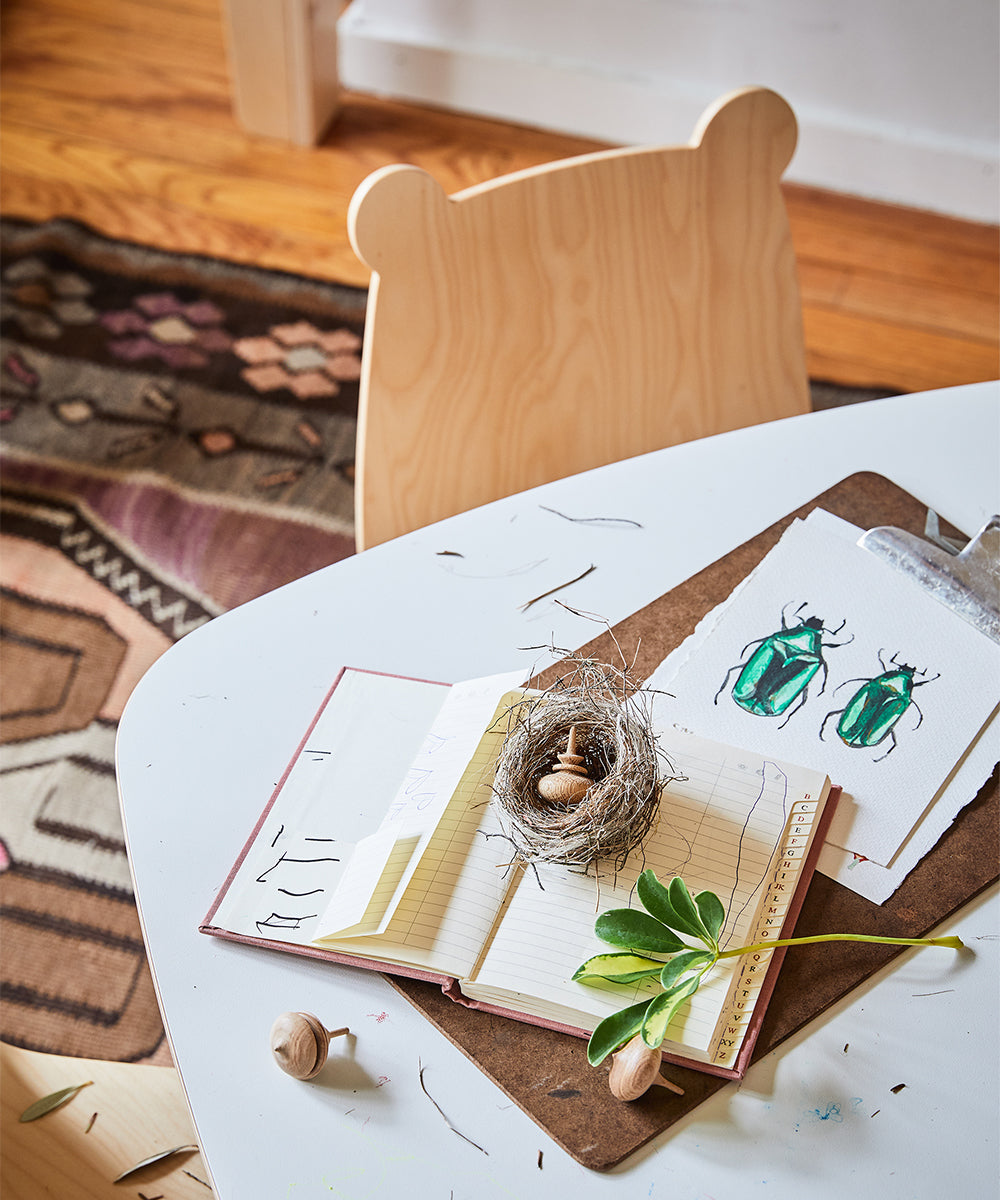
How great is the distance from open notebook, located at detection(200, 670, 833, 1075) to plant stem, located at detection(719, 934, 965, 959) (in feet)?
0.05

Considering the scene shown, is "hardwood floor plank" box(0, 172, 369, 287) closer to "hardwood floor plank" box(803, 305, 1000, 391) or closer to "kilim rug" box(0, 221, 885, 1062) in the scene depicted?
"kilim rug" box(0, 221, 885, 1062)

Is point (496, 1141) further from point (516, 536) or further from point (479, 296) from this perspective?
point (479, 296)

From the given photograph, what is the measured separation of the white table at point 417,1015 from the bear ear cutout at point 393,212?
228mm

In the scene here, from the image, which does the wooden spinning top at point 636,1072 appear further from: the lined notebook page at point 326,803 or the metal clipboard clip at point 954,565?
the metal clipboard clip at point 954,565

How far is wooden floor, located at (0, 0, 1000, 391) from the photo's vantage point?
190cm

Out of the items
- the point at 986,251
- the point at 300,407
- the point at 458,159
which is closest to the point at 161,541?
the point at 300,407

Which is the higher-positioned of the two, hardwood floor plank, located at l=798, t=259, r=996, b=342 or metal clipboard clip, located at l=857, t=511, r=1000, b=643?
metal clipboard clip, located at l=857, t=511, r=1000, b=643

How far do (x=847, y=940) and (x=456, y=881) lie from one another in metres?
0.23

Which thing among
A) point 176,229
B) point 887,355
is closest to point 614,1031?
point 887,355

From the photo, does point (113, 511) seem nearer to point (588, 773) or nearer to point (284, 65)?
point (284, 65)

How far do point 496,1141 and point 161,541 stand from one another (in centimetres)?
117

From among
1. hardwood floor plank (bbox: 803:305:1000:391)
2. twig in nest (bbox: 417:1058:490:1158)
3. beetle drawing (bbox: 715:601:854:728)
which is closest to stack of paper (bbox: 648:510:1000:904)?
beetle drawing (bbox: 715:601:854:728)

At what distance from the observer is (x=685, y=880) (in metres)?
0.62

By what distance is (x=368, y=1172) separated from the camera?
1.77 ft
